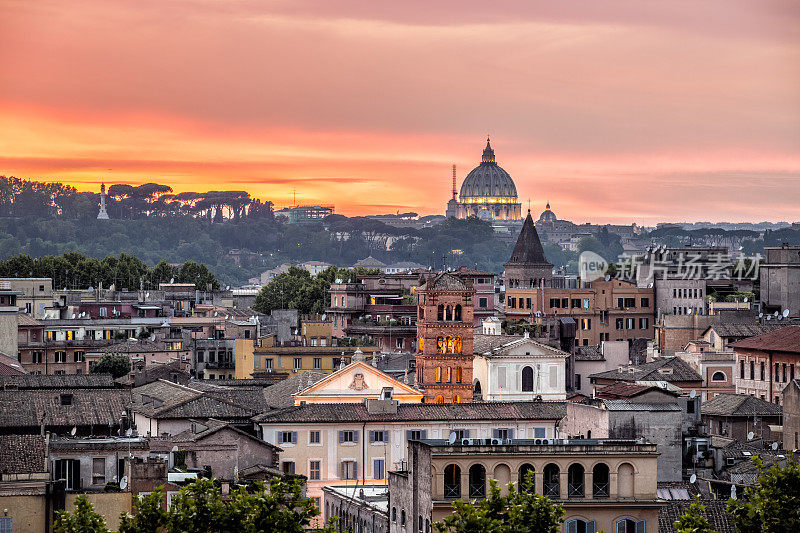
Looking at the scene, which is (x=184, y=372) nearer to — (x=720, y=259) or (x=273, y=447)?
(x=273, y=447)

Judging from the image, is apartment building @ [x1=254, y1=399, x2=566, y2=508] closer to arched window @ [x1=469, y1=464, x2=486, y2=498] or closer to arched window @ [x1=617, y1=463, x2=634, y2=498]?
arched window @ [x1=617, y1=463, x2=634, y2=498]

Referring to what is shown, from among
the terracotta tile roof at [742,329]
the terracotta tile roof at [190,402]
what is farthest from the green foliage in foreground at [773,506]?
the terracotta tile roof at [742,329]

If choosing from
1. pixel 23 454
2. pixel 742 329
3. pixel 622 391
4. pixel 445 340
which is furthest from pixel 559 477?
pixel 742 329

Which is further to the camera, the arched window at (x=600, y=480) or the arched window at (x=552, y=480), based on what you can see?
the arched window at (x=600, y=480)

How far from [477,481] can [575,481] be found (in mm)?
2074

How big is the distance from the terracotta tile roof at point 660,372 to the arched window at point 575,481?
1181 inches

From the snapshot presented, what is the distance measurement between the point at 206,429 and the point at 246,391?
13.5 meters

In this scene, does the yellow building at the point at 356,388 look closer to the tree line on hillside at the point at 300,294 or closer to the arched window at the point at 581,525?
the arched window at the point at 581,525

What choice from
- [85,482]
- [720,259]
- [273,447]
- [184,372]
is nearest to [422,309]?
[184,372]

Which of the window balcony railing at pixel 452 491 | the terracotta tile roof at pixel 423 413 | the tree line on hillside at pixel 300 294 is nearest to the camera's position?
the window balcony railing at pixel 452 491

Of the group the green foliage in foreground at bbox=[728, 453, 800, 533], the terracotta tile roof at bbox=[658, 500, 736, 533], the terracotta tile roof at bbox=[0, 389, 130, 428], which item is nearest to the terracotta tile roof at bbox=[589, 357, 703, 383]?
the terracotta tile roof at bbox=[0, 389, 130, 428]

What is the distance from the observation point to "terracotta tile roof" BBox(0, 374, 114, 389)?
61000 mm

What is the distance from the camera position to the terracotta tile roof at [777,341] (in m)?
77.0

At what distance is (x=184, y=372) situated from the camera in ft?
250
